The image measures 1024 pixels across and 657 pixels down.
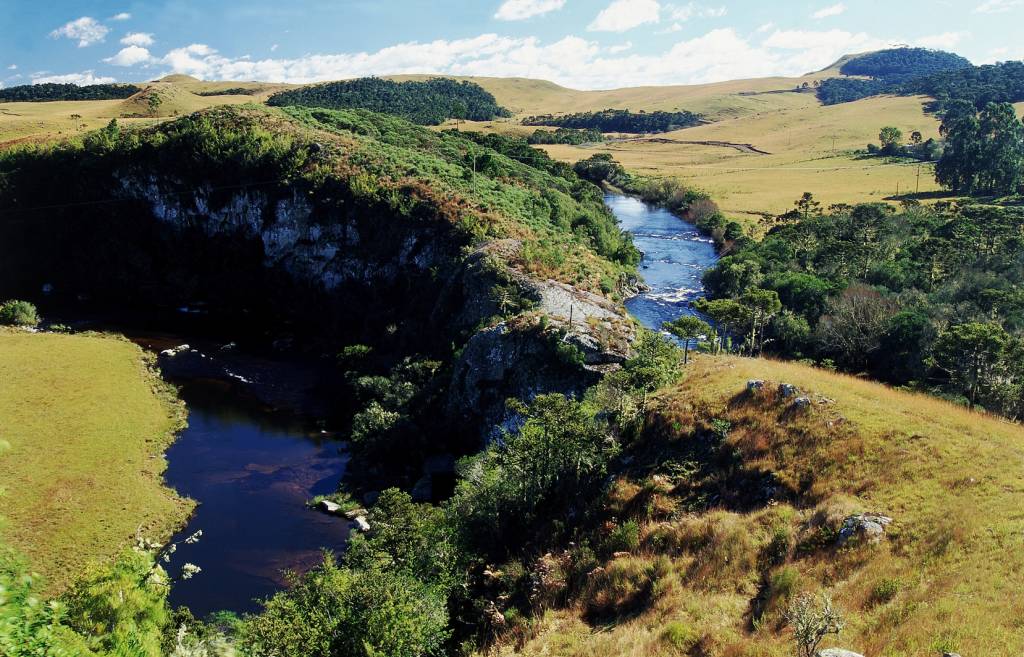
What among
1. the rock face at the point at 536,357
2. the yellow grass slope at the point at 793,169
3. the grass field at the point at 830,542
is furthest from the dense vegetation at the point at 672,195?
the grass field at the point at 830,542

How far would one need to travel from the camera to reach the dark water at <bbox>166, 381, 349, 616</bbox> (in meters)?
34.2

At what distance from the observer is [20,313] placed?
7112cm

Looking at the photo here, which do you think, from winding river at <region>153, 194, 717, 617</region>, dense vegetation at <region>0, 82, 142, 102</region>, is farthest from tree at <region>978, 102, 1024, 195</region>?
dense vegetation at <region>0, 82, 142, 102</region>

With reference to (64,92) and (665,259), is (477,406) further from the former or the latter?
(64,92)

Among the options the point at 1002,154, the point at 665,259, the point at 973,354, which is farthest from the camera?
the point at 1002,154

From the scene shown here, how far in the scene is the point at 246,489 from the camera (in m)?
43.4

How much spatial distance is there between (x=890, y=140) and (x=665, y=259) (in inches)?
4517

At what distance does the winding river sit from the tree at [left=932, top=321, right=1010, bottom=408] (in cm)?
2731

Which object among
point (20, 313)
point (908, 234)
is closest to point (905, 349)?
point (908, 234)

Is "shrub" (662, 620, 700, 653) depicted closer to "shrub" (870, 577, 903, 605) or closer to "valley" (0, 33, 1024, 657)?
"valley" (0, 33, 1024, 657)

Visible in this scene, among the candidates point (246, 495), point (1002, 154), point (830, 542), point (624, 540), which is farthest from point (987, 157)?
point (246, 495)

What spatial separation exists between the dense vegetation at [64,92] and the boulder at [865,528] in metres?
217

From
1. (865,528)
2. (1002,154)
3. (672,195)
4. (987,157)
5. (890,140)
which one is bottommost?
(865,528)

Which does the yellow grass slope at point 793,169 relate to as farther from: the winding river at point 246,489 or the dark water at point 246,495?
the dark water at point 246,495
